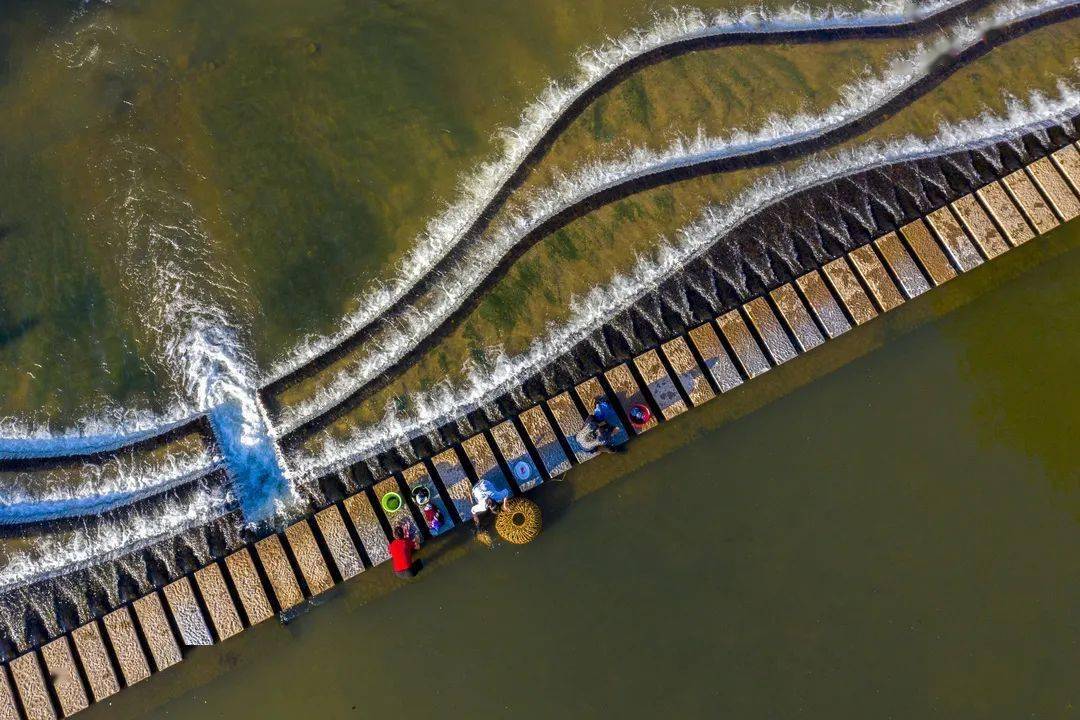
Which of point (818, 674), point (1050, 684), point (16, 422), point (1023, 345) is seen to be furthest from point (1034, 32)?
point (16, 422)

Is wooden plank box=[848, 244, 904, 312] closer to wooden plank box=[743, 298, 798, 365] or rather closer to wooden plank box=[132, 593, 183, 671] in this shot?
wooden plank box=[743, 298, 798, 365]

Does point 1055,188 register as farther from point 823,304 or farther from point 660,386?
point 660,386

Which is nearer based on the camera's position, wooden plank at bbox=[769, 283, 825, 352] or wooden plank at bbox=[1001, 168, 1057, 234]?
wooden plank at bbox=[769, 283, 825, 352]

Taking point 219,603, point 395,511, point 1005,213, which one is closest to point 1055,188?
point 1005,213

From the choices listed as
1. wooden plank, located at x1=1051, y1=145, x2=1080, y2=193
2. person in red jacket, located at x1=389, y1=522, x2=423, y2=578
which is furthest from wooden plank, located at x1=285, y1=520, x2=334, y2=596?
wooden plank, located at x1=1051, y1=145, x2=1080, y2=193

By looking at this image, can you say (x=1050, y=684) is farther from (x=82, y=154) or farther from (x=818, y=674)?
(x=82, y=154)
